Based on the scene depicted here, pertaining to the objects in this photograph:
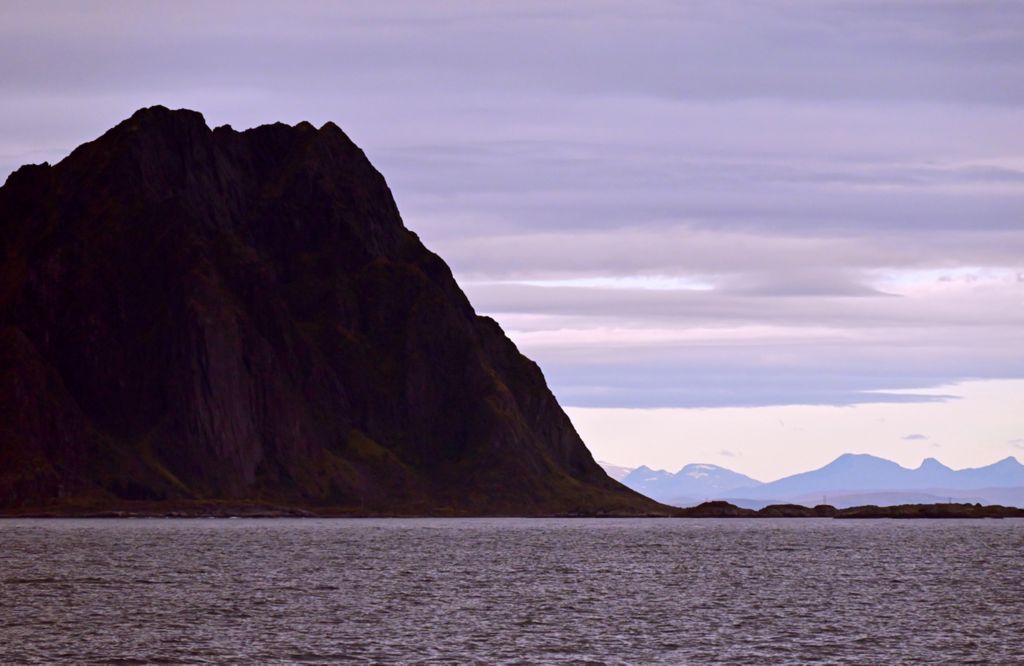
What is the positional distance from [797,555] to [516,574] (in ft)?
190

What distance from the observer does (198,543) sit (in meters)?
197

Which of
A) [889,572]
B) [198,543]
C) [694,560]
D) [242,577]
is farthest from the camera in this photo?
[198,543]

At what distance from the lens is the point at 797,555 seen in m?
184

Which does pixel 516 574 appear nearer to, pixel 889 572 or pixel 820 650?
pixel 889 572

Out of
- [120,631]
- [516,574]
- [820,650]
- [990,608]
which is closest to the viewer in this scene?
[820,650]

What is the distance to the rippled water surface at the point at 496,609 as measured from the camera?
76.9 metres

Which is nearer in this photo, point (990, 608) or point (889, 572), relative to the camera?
point (990, 608)

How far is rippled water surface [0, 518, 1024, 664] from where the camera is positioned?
3027 inches

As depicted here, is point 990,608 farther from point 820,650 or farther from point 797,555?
point 797,555

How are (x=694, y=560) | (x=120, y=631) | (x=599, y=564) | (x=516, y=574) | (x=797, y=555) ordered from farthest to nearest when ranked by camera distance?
(x=797, y=555) → (x=694, y=560) → (x=599, y=564) → (x=516, y=574) → (x=120, y=631)

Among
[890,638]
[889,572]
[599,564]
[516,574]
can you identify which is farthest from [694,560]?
[890,638]

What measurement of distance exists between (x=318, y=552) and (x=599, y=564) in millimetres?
35716

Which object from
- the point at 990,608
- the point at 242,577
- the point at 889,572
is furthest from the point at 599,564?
the point at 990,608

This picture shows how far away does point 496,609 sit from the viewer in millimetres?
99688
